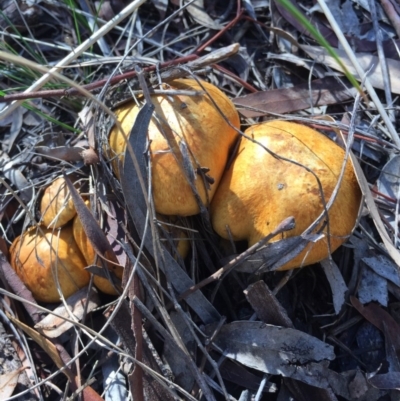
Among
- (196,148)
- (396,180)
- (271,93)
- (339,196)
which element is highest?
(196,148)

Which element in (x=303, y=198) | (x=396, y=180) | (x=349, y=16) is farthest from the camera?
(x=349, y=16)

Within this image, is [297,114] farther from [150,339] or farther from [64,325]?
[64,325]

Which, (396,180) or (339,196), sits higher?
(339,196)

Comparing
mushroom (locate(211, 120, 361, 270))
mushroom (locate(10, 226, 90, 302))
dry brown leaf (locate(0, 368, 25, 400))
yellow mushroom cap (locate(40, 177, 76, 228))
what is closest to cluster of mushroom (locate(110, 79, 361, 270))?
mushroom (locate(211, 120, 361, 270))

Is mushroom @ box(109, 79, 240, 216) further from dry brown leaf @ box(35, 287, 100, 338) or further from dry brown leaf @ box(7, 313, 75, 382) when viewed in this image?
dry brown leaf @ box(7, 313, 75, 382)

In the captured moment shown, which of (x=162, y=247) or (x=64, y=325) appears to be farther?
(x=64, y=325)

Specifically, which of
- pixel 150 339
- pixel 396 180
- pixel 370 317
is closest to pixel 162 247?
pixel 150 339
